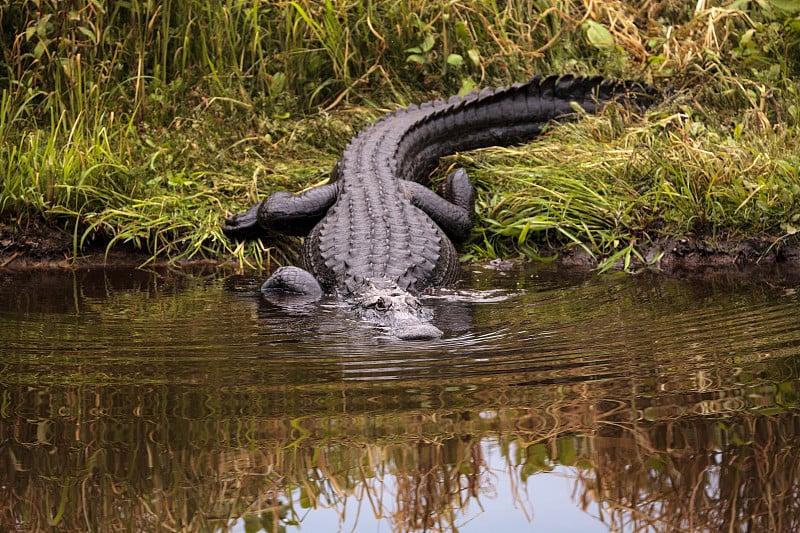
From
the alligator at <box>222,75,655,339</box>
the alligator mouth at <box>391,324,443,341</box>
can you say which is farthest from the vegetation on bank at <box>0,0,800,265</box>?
the alligator mouth at <box>391,324,443,341</box>

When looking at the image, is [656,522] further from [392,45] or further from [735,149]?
[392,45]

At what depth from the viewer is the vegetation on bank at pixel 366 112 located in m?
5.95

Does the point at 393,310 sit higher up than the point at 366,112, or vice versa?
the point at 366,112

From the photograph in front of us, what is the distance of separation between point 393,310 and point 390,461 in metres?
1.85

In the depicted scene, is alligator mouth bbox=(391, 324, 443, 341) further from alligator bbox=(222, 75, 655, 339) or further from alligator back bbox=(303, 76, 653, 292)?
alligator back bbox=(303, 76, 653, 292)

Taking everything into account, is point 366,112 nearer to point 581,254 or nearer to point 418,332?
point 581,254

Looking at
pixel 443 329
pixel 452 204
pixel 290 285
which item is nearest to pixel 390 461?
pixel 443 329

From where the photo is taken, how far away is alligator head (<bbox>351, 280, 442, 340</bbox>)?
4176 millimetres

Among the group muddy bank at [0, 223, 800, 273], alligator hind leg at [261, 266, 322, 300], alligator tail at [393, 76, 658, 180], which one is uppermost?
alligator tail at [393, 76, 658, 180]

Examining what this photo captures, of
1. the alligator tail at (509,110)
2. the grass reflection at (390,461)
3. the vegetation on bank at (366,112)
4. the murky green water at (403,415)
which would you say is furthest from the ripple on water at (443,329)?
the alligator tail at (509,110)

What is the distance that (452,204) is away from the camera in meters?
6.25

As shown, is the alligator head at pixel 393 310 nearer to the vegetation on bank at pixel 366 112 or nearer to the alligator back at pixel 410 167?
the alligator back at pixel 410 167

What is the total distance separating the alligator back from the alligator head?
16 cm

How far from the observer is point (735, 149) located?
599 cm
